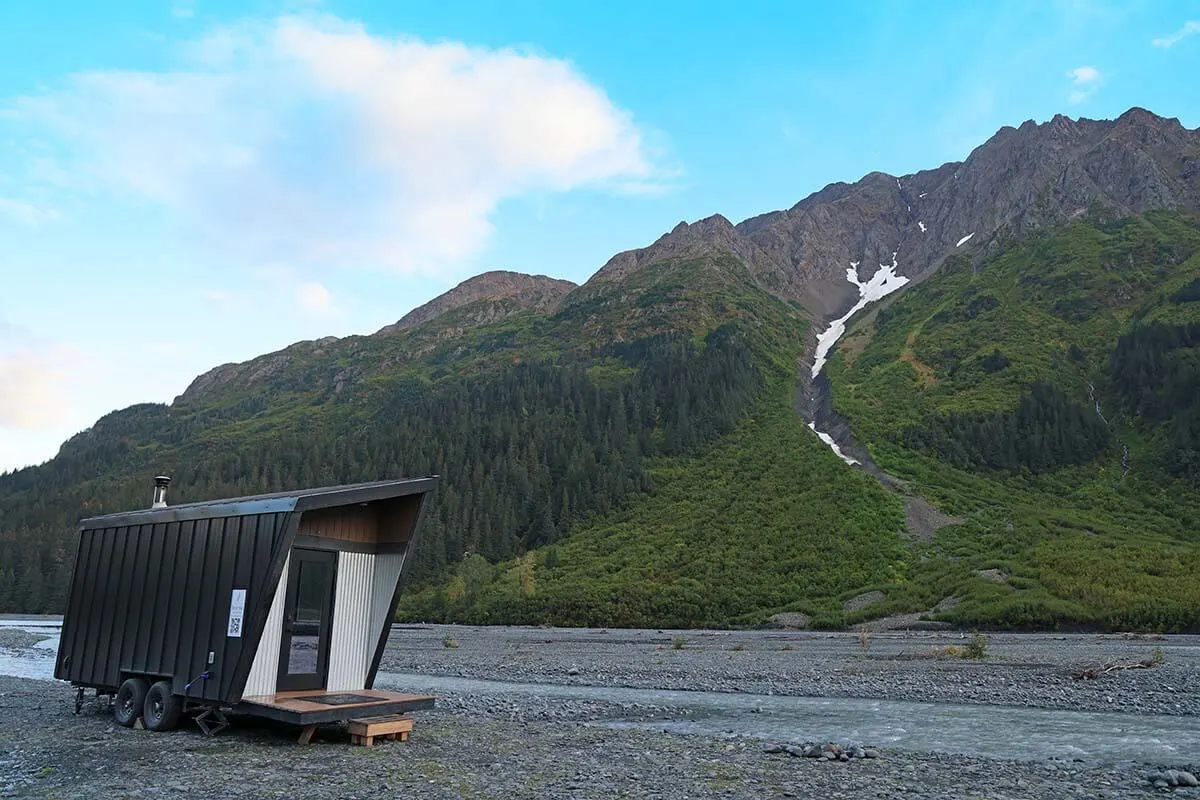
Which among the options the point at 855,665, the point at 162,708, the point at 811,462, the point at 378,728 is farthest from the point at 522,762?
the point at 811,462

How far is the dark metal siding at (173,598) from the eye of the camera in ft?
46.2

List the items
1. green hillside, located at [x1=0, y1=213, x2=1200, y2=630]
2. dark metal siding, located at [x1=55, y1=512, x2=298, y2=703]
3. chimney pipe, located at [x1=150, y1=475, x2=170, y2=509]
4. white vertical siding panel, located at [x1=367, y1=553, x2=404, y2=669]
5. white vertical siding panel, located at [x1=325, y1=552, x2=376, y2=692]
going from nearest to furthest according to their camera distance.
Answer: dark metal siding, located at [x1=55, y1=512, x2=298, y2=703] < white vertical siding panel, located at [x1=325, y1=552, x2=376, y2=692] < white vertical siding panel, located at [x1=367, y1=553, x2=404, y2=669] < chimney pipe, located at [x1=150, y1=475, x2=170, y2=509] < green hillside, located at [x1=0, y1=213, x2=1200, y2=630]

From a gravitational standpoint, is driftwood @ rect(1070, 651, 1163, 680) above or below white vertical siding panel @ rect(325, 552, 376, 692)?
below

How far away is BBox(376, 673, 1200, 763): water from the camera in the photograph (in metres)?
15.6

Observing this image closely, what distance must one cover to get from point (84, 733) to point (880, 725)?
17.5 m

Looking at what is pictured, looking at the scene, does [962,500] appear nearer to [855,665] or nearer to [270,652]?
[855,665]

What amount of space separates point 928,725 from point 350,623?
45.9 ft

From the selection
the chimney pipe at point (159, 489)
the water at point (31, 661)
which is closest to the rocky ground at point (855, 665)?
the water at point (31, 661)

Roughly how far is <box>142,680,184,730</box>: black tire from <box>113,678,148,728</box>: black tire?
0.22 meters

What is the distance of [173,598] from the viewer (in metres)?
15.6

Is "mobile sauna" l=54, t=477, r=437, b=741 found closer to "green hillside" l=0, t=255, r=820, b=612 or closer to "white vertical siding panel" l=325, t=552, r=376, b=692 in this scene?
"white vertical siding panel" l=325, t=552, r=376, b=692

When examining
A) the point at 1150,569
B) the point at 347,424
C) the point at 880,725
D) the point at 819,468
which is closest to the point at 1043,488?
the point at 819,468

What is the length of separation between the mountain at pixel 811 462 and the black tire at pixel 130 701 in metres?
48.9

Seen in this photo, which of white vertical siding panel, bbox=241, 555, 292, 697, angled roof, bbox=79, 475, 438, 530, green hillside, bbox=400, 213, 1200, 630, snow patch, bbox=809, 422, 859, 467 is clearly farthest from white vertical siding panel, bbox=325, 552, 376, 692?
snow patch, bbox=809, 422, 859, 467
